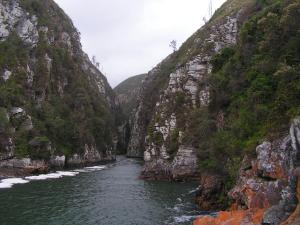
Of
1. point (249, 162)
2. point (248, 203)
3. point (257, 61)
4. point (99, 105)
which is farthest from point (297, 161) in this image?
point (99, 105)

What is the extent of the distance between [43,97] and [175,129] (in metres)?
51.6

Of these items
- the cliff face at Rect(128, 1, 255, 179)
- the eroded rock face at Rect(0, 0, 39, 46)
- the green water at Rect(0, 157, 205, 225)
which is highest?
the eroded rock face at Rect(0, 0, 39, 46)

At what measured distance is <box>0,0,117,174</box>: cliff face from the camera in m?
106

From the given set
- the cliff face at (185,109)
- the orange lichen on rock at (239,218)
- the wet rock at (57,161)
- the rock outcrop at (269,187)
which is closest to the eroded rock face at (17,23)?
the wet rock at (57,161)

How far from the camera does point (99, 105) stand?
161m

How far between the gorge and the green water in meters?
0.24

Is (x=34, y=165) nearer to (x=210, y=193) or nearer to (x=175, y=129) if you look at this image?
(x=175, y=129)

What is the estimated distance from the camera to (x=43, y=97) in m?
128

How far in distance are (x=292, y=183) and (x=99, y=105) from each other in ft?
437

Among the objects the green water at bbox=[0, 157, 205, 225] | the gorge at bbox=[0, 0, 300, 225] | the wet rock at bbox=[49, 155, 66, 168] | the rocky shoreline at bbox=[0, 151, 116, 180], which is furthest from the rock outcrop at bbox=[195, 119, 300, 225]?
the wet rock at bbox=[49, 155, 66, 168]

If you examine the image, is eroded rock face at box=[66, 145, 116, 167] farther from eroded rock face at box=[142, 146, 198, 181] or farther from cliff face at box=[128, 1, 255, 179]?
eroded rock face at box=[142, 146, 198, 181]

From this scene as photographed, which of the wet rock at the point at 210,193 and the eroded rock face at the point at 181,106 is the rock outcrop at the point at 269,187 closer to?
the wet rock at the point at 210,193

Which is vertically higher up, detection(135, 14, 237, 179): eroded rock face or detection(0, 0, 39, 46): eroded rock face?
detection(0, 0, 39, 46): eroded rock face

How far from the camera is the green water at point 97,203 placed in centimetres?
4808
